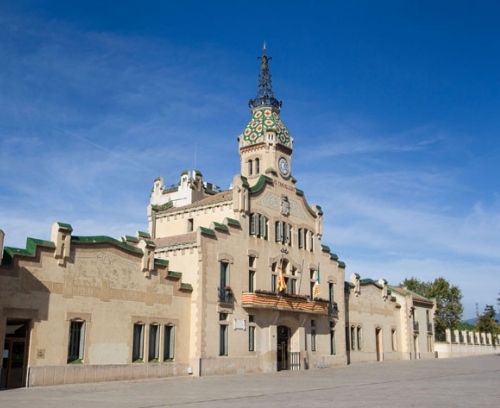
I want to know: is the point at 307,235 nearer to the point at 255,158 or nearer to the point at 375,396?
the point at 255,158

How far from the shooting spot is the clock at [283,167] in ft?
150

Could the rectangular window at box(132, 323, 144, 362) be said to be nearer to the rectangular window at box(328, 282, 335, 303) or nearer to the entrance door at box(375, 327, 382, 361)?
the rectangular window at box(328, 282, 335, 303)

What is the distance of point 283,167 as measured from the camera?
4603 cm

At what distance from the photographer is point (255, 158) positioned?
46406 mm

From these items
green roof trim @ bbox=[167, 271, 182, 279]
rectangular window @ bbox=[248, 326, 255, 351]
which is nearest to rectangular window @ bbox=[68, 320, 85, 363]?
green roof trim @ bbox=[167, 271, 182, 279]

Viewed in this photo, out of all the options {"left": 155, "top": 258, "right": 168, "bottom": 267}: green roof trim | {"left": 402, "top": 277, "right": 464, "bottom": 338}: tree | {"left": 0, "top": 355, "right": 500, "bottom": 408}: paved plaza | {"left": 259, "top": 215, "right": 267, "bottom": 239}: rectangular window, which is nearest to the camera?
{"left": 0, "top": 355, "right": 500, "bottom": 408}: paved plaza

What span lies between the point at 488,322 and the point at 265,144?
73.2 metres

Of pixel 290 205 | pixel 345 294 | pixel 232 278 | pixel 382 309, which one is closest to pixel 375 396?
pixel 232 278

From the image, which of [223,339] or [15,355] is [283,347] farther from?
[15,355]

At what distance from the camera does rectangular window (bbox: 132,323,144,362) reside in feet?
107

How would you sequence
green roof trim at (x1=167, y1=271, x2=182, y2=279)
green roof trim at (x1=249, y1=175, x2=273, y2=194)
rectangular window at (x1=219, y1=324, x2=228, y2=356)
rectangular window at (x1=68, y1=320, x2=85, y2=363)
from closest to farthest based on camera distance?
rectangular window at (x1=68, y1=320, x2=85, y2=363) < green roof trim at (x1=167, y1=271, x2=182, y2=279) < rectangular window at (x1=219, y1=324, x2=228, y2=356) < green roof trim at (x1=249, y1=175, x2=273, y2=194)

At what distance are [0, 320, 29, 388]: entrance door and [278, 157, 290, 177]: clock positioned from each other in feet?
76.7

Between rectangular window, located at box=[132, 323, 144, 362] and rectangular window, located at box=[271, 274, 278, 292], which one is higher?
rectangular window, located at box=[271, 274, 278, 292]

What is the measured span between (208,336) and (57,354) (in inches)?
405
